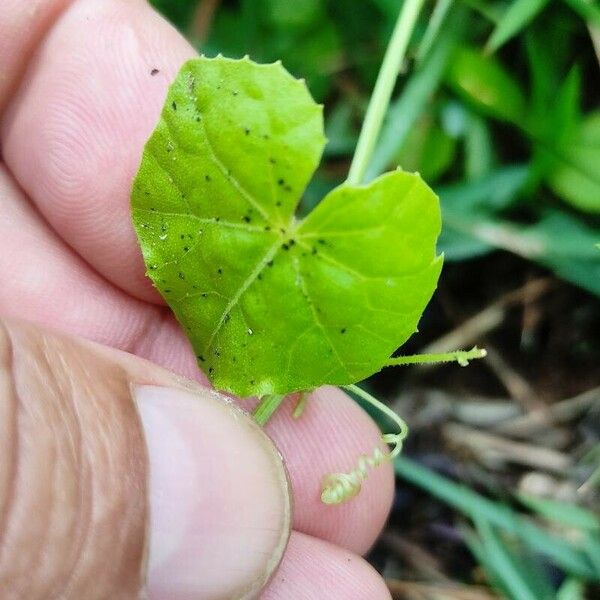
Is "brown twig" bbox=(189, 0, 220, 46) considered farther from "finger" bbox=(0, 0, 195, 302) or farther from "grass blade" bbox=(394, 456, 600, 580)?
"grass blade" bbox=(394, 456, 600, 580)

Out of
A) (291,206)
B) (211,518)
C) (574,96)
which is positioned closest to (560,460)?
(574,96)

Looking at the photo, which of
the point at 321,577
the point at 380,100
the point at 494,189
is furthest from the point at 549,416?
the point at 380,100

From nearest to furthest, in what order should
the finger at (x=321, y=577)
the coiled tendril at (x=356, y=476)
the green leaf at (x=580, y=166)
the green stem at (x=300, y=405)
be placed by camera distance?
the coiled tendril at (x=356, y=476)
the green stem at (x=300, y=405)
the finger at (x=321, y=577)
the green leaf at (x=580, y=166)

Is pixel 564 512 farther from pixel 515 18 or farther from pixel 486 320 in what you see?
pixel 515 18

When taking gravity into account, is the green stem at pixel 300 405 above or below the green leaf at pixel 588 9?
below

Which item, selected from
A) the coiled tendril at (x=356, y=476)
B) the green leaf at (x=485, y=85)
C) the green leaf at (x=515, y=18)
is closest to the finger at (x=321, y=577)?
the coiled tendril at (x=356, y=476)

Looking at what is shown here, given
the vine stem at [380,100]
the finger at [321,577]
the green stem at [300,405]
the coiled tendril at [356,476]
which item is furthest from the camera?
the finger at [321,577]

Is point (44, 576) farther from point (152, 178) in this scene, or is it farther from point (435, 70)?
point (435, 70)

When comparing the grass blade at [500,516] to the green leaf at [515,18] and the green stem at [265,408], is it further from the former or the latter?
the green leaf at [515,18]
